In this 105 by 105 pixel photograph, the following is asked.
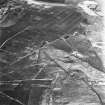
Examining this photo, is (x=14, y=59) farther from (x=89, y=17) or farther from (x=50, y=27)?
(x=89, y=17)

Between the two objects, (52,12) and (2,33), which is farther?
(52,12)

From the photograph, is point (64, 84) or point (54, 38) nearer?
point (64, 84)

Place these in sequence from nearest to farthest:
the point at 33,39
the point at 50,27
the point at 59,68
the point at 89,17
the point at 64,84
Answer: the point at 64,84 → the point at 59,68 → the point at 33,39 → the point at 50,27 → the point at 89,17

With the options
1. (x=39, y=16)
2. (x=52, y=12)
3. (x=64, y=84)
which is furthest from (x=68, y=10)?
(x=64, y=84)

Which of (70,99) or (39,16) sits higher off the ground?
(39,16)

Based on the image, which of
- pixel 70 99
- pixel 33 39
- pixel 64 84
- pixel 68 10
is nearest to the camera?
pixel 70 99

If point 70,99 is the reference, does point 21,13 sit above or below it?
above

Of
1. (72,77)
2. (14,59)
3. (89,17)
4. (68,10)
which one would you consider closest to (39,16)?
(68,10)

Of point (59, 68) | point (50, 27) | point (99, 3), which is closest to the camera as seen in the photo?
point (59, 68)

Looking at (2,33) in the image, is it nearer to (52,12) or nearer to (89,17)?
(52,12)
